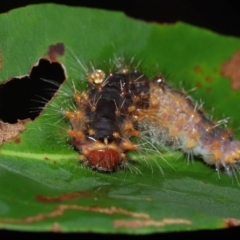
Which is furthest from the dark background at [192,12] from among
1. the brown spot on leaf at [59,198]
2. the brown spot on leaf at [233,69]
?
the brown spot on leaf at [59,198]

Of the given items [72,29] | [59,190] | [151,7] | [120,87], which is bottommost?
[59,190]

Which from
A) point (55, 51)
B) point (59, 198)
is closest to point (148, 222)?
point (59, 198)

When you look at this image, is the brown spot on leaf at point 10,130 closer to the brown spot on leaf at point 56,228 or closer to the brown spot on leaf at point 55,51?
the brown spot on leaf at point 55,51

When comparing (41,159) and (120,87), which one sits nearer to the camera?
(41,159)

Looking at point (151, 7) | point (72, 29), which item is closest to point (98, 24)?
point (72, 29)

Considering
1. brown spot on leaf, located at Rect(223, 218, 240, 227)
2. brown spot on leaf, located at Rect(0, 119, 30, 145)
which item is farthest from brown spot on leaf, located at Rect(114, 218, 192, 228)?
brown spot on leaf, located at Rect(0, 119, 30, 145)

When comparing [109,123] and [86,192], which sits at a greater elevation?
[109,123]

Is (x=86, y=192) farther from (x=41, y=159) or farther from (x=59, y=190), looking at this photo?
(x=41, y=159)

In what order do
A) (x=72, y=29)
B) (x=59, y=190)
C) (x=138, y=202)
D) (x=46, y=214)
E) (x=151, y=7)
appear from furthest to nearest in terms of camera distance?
(x=151, y=7) < (x=72, y=29) < (x=59, y=190) < (x=138, y=202) < (x=46, y=214)
